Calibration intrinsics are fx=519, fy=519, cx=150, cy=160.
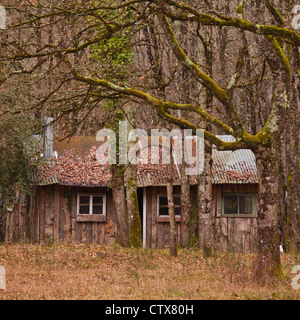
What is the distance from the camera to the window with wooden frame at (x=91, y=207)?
82.6 ft

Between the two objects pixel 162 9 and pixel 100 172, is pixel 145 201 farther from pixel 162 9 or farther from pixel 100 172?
pixel 162 9

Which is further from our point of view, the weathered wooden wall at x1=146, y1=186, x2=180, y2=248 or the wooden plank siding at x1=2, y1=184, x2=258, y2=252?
the weathered wooden wall at x1=146, y1=186, x2=180, y2=248

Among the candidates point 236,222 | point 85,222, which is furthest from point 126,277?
point 236,222

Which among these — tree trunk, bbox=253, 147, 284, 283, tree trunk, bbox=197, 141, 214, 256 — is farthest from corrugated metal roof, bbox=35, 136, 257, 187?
tree trunk, bbox=253, 147, 284, 283

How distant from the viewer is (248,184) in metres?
25.4

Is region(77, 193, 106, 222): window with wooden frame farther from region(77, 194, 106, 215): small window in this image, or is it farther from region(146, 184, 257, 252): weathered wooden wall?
region(146, 184, 257, 252): weathered wooden wall

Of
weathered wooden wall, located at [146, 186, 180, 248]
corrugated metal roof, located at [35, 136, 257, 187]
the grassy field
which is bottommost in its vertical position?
the grassy field

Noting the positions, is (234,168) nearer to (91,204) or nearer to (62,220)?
(91,204)

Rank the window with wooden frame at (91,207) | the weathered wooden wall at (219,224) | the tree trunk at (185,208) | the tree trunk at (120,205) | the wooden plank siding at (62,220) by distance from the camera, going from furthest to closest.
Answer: the window with wooden frame at (91,207) < the weathered wooden wall at (219,224) < the wooden plank siding at (62,220) < the tree trunk at (120,205) < the tree trunk at (185,208)

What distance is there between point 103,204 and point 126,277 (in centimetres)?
1308

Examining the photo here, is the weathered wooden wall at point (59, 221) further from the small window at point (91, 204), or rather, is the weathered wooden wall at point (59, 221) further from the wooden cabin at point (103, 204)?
the small window at point (91, 204)

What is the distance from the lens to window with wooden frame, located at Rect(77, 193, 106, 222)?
25172 millimetres

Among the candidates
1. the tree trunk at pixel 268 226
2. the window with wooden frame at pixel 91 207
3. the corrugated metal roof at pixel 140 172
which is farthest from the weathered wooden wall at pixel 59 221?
the tree trunk at pixel 268 226

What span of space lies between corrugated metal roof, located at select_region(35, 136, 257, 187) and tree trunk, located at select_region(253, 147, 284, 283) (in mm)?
12743
